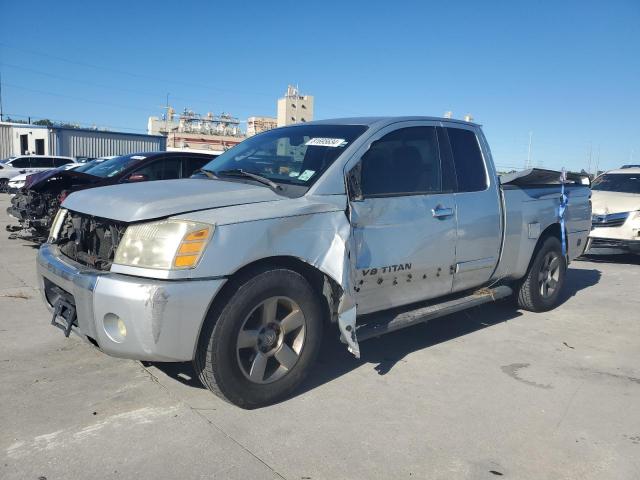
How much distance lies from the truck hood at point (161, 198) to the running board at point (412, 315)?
1133 mm

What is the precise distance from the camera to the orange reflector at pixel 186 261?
3.00 metres

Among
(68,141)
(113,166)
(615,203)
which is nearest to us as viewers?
(113,166)

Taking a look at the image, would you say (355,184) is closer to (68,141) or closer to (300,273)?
(300,273)

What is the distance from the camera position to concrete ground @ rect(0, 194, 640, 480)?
9.39 feet

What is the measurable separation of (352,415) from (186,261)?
4.65ft

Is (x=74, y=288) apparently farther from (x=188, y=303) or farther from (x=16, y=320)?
(x=16, y=320)

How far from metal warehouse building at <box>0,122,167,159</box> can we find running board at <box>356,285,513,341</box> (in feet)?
111

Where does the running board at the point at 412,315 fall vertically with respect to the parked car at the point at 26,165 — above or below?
below

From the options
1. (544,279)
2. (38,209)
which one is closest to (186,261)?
(544,279)

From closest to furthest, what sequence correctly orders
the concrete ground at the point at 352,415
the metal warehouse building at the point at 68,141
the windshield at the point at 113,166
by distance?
the concrete ground at the point at 352,415
the windshield at the point at 113,166
the metal warehouse building at the point at 68,141

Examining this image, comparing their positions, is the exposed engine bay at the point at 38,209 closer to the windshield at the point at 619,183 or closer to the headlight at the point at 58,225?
the headlight at the point at 58,225

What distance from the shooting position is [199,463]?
111 inches

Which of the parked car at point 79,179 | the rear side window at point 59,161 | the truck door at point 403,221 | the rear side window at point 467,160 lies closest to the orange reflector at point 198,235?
the truck door at point 403,221

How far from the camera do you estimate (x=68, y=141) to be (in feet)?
112
